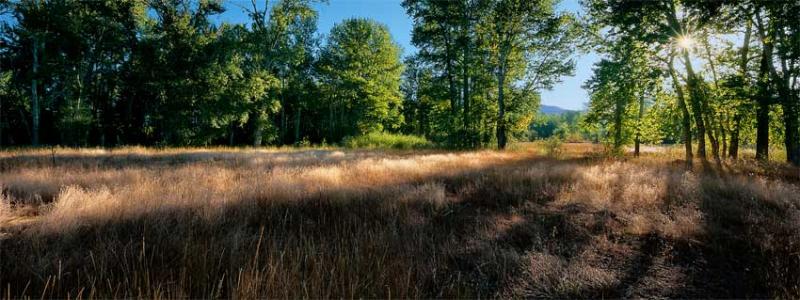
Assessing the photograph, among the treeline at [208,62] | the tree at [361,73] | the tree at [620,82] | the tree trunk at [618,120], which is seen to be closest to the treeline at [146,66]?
the treeline at [208,62]

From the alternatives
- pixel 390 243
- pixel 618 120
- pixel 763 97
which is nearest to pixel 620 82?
pixel 763 97

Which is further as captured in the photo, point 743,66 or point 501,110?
point 501,110

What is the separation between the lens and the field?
2646mm

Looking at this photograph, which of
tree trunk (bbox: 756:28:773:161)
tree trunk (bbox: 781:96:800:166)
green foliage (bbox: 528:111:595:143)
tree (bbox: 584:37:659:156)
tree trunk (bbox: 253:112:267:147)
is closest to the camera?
tree trunk (bbox: 781:96:800:166)

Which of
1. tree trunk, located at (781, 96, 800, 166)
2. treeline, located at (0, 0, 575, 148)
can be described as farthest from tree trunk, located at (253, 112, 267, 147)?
tree trunk, located at (781, 96, 800, 166)

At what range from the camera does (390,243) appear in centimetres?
352

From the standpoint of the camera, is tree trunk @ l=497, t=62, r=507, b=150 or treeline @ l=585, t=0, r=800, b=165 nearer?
treeline @ l=585, t=0, r=800, b=165

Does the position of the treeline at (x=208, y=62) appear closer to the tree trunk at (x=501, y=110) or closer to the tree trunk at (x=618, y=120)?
the tree trunk at (x=501, y=110)

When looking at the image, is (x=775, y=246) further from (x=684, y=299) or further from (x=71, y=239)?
(x=71, y=239)

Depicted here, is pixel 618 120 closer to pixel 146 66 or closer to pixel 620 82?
pixel 620 82

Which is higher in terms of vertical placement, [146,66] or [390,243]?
[146,66]

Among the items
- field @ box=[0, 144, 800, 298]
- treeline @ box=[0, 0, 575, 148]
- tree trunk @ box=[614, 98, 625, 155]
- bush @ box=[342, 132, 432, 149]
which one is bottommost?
field @ box=[0, 144, 800, 298]

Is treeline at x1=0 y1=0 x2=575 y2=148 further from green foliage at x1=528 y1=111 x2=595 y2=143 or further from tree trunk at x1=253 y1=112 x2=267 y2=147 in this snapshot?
green foliage at x1=528 y1=111 x2=595 y2=143

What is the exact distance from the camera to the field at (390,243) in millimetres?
2646
